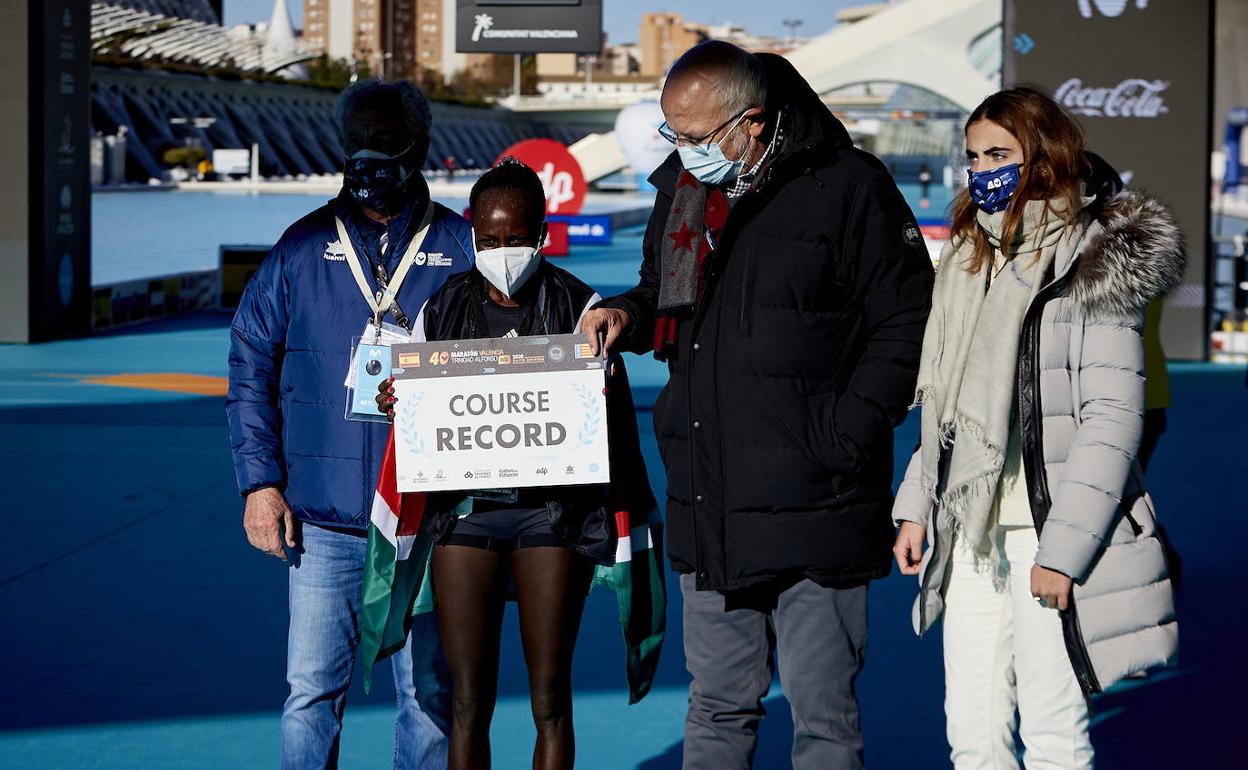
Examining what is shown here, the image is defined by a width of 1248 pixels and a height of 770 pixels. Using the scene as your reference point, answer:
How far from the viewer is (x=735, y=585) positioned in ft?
10.5

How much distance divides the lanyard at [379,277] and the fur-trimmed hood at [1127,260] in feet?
4.71

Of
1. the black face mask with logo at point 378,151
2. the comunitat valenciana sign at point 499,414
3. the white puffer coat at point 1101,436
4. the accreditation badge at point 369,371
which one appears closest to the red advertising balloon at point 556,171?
the black face mask with logo at point 378,151

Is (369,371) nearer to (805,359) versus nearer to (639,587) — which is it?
(639,587)

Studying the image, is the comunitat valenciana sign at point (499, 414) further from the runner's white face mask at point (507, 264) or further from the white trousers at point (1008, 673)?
the white trousers at point (1008, 673)

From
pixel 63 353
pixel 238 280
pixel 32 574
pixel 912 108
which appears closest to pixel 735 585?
pixel 32 574

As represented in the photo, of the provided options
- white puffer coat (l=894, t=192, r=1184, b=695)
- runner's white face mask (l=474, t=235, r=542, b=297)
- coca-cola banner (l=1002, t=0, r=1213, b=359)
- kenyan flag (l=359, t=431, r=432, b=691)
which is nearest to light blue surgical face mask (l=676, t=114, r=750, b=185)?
runner's white face mask (l=474, t=235, r=542, b=297)

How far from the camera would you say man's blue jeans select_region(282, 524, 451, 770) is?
356cm

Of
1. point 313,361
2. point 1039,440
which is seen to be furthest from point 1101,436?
point 313,361

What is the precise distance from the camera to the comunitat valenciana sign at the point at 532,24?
40.8ft

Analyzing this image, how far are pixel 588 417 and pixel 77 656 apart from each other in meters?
2.96

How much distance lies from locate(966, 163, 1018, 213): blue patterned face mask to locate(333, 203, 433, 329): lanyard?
4.05 ft

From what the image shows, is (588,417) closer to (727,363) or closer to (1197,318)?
(727,363)

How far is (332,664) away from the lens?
3.58m

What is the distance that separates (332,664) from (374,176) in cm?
109
